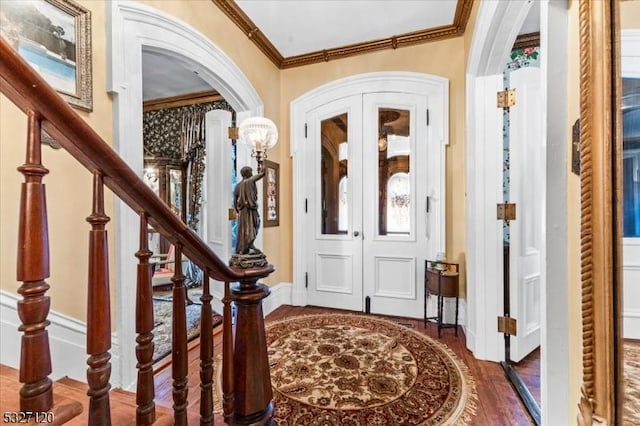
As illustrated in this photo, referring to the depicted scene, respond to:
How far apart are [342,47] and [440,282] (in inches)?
108

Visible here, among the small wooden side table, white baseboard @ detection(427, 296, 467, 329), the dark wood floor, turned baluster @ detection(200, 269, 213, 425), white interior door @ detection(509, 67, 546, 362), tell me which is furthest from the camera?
white baseboard @ detection(427, 296, 467, 329)

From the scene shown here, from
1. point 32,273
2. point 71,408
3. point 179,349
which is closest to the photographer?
point 32,273

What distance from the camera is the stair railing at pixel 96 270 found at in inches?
23.7

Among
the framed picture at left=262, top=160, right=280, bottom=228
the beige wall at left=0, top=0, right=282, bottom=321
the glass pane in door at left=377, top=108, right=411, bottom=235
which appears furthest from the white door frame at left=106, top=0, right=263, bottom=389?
the glass pane in door at left=377, top=108, right=411, bottom=235

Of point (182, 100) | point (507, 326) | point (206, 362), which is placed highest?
point (182, 100)

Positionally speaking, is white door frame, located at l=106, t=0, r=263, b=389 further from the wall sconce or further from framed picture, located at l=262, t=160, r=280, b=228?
framed picture, located at l=262, t=160, r=280, b=228

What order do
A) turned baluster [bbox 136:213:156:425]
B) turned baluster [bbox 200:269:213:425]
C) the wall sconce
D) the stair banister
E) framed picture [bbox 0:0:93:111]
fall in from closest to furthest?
1. the stair banister
2. turned baluster [bbox 136:213:156:425]
3. turned baluster [bbox 200:269:213:425]
4. framed picture [bbox 0:0:93:111]
5. the wall sconce

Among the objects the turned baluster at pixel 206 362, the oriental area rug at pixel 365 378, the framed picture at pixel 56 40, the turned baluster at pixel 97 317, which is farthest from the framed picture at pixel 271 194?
the turned baluster at pixel 97 317

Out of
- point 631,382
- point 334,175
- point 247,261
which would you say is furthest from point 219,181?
point 631,382

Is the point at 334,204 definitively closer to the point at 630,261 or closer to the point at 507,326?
the point at 507,326

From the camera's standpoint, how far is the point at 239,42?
2.96 meters

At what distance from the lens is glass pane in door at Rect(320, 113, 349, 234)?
11.4 feet

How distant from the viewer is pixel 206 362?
40.4 inches

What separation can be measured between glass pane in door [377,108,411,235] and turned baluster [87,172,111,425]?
9.37 ft
